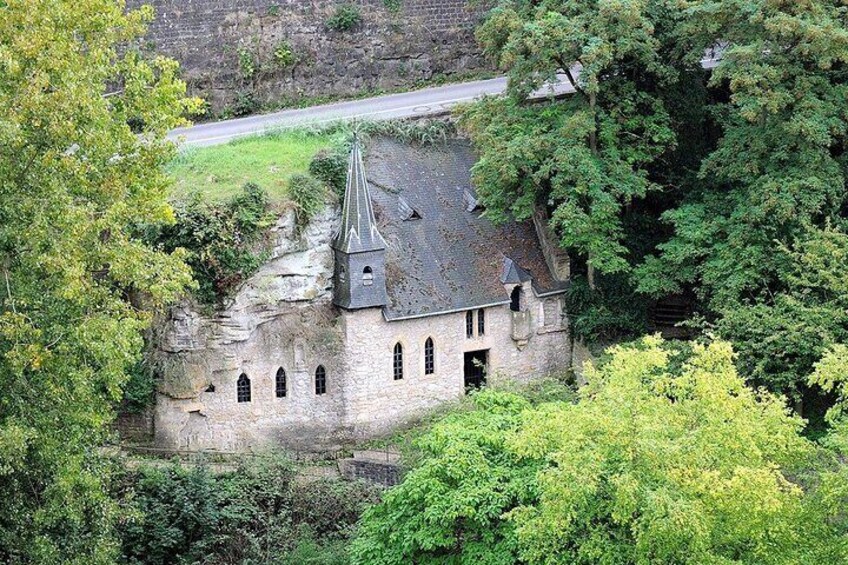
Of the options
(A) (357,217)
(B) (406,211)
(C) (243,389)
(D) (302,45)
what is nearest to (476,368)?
(B) (406,211)

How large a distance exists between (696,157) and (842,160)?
5.64 metres

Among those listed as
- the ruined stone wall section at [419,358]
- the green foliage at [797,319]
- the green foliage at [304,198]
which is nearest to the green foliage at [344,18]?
the green foliage at [304,198]

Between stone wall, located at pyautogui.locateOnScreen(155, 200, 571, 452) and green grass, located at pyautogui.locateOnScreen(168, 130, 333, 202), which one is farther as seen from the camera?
green grass, located at pyautogui.locateOnScreen(168, 130, 333, 202)

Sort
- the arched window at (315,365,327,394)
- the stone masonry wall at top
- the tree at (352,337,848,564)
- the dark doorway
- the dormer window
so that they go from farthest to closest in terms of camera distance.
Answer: the stone masonry wall at top → the dark doorway → the dormer window → the arched window at (315,365,327,394) → the tree at (352,337,848,564)

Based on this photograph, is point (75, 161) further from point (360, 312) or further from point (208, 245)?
point (360, 312)

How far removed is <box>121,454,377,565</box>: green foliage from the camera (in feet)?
148

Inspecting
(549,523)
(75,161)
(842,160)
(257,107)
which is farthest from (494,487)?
(257,107)

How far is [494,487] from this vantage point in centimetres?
3681

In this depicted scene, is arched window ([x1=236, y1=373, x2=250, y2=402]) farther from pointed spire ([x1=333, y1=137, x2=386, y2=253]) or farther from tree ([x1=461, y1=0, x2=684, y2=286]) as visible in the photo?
tree ([x1=461, y1=0, x2=684, y2=286])

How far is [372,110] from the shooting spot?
5512 cm

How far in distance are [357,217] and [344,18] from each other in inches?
432

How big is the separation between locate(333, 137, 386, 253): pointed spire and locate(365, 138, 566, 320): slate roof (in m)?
1.70

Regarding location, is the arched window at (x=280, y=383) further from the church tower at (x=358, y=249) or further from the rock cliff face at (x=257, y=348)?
the church tower at (x=358, y=249)

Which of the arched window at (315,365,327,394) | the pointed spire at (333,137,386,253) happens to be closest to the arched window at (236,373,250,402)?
the arched window at (315,365,327,394)
